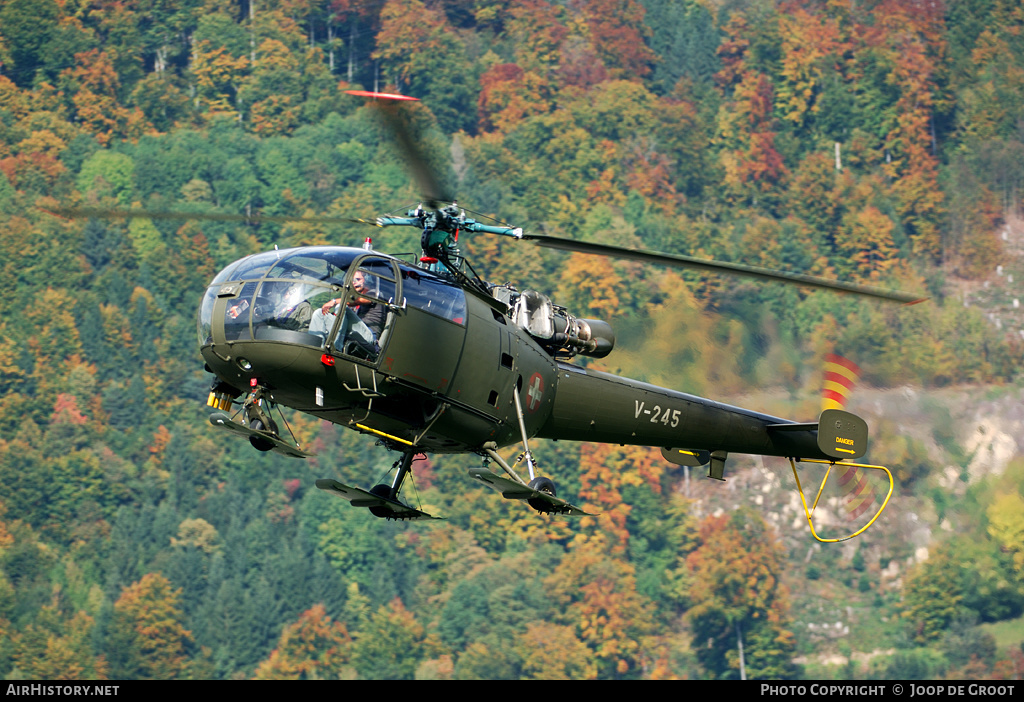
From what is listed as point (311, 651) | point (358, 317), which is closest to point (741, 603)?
point (311, 651)

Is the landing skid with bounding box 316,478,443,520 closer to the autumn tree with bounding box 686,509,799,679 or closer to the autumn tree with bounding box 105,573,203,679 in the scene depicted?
the autumn tree with bounding box 105,573,203,679

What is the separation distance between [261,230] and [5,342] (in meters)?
19.7

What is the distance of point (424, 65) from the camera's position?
137000mm

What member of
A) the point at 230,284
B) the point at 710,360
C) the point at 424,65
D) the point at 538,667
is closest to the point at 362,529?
the point at 538,667

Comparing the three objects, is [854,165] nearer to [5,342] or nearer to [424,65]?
[424,65]

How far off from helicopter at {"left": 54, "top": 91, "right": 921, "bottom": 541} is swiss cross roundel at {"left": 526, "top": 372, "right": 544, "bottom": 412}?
35 mm

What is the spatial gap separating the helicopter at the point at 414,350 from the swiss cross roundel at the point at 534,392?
0.03m

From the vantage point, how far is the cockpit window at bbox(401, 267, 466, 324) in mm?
21828

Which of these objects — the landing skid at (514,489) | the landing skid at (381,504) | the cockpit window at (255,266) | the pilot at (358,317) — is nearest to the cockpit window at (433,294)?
the pilot at (358,317)

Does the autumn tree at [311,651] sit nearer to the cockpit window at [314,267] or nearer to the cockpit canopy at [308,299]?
the cockpit canopy at [308,299]

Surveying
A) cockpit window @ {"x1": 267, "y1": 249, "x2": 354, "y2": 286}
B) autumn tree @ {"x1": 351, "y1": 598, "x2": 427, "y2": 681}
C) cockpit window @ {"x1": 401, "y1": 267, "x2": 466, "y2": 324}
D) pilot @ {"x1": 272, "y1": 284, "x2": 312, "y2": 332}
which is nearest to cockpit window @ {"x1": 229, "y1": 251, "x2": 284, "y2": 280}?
cockpit window @ {"x1": 267, "y1": 249, "x2": 354, "y2": 286}

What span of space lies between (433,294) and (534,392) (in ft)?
8.41

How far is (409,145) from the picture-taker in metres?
20.9

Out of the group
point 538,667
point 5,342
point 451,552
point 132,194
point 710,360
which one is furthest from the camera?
point 132,194
